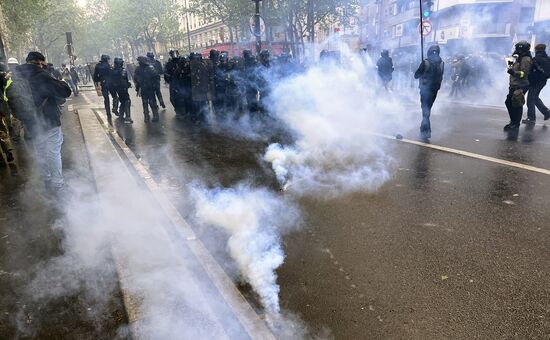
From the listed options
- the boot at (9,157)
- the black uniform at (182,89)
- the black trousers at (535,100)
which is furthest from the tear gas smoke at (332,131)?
the boot at (9,157)

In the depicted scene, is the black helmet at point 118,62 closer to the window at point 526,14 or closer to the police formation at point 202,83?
the police formation at point 202,83

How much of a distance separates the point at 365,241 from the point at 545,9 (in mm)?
34680

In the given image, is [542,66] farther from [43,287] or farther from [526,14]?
[526,14]

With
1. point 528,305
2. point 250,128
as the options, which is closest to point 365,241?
point 528,305

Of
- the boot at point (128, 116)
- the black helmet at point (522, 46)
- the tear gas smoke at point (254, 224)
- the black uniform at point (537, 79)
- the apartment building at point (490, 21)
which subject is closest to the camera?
the tear gas smoke at point (254, 224)

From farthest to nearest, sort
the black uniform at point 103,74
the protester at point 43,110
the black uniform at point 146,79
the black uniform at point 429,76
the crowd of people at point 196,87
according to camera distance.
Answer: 1. the black uniform at point 103,74
2. the black uniform at point 146,79
3. the black uniform at point 429,76
4. the crowd of people at point 196,87
5. the protester at point 43,110

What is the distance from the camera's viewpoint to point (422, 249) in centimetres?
348

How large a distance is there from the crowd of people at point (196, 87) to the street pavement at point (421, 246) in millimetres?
1614

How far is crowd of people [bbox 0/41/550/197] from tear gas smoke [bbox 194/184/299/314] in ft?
7.53

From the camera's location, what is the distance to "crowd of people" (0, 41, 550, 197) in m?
5.25

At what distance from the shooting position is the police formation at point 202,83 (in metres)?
10.8

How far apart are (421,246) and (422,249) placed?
60 millimetres

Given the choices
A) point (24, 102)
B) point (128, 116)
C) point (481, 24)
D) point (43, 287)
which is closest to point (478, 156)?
point (43, 287)

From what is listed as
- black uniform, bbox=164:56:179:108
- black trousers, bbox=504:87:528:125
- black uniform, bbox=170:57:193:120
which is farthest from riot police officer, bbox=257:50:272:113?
black trousers, bbox=504:87:528:125
